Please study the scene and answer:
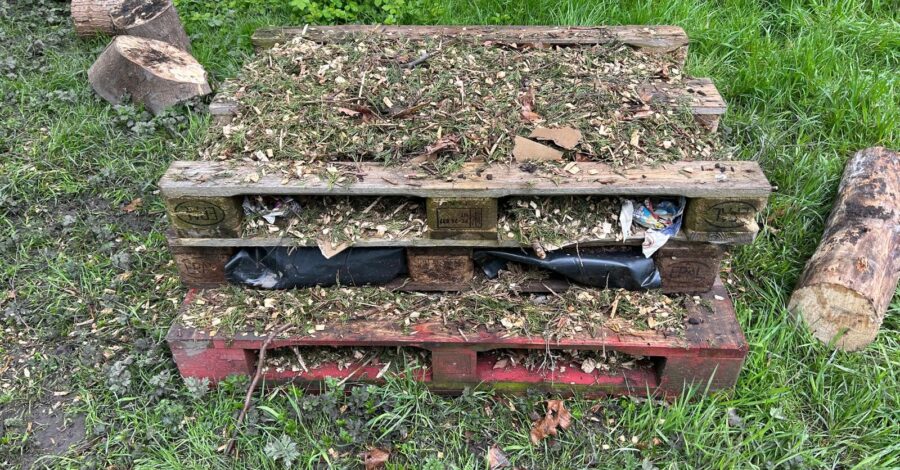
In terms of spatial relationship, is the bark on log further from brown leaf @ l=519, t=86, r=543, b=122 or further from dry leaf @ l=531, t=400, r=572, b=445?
dry leaf @ l=531, t=400, r=572, b=445

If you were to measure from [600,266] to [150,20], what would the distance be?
3523 mm

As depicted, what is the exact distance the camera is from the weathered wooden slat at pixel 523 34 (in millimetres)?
3221

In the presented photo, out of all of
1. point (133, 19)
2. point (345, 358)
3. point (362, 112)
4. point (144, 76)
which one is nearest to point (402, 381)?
point (345, 358)

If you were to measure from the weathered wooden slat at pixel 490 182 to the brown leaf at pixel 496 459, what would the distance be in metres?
0.95

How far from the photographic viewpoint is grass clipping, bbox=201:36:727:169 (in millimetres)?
2408

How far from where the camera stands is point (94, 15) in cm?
445

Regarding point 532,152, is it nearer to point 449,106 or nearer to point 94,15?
point 449,106

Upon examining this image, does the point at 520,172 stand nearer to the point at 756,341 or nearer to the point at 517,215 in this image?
the point at 517,215

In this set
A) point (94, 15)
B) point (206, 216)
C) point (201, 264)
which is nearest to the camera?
point (206, 216)

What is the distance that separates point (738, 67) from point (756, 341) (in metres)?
2.07

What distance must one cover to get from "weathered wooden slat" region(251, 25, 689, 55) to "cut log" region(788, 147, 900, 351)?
1.11 m

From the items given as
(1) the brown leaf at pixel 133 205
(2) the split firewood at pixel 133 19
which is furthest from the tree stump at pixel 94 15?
(1) the brown leaf at pixel 133 205

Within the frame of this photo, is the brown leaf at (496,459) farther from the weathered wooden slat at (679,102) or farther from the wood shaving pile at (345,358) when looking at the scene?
the weathered wooden slat at (679,102)

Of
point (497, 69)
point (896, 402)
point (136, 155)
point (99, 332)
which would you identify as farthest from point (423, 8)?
point (896, 402)
